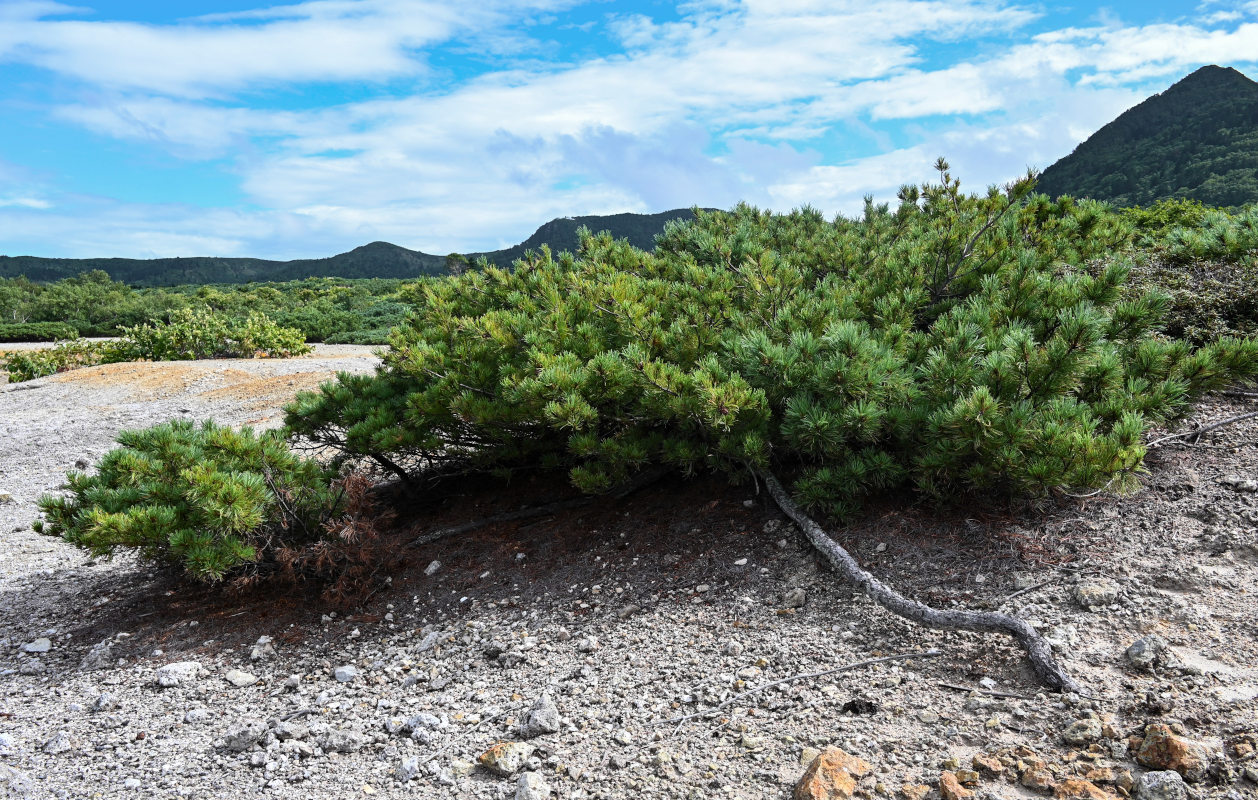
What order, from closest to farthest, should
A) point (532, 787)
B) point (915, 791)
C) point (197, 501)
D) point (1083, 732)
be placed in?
point (915, 791) → point (1083, 732) → point (532, 787) → point (197, 501)

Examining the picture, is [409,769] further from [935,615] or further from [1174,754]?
[1174,754]

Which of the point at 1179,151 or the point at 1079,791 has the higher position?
the point at 1179,151

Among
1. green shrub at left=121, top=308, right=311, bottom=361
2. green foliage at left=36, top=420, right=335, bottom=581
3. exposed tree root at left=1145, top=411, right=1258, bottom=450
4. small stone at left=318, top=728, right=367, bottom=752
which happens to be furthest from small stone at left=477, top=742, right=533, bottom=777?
green shrub at left=121, top=308, right=311, bottom=361

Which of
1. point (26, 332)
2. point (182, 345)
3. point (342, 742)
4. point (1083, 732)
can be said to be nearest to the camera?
point (1083, 732)

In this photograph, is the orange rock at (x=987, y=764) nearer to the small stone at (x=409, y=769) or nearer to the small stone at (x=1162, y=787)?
the small stone at (x=1162, y=787)

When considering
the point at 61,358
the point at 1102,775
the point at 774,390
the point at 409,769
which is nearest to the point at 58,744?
the point at 409,769

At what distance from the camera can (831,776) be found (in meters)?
2.09

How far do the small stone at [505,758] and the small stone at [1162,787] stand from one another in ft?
5.97

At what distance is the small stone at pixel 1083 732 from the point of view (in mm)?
2172

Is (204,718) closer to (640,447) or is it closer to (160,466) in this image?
(160,466)

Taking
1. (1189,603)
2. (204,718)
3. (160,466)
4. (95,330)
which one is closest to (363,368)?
(160,466)

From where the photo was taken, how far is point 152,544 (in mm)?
3496

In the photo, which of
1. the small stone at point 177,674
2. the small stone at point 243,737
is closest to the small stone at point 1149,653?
the small stone at point 243,737

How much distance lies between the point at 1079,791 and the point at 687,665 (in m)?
1.38
